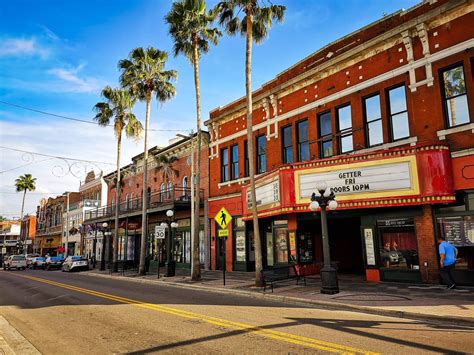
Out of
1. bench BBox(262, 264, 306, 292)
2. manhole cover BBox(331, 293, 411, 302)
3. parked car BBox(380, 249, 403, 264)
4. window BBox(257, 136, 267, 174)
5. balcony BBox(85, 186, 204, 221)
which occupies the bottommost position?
manhole cover BBox(331, 293, 411, 302)

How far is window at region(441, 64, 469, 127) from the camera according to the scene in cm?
1357

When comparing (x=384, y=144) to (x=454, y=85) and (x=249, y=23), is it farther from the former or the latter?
(x=249, y=23)

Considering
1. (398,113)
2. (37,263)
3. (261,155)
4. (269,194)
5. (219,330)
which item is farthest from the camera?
(37,263)

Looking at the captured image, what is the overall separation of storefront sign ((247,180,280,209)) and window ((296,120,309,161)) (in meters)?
2.53

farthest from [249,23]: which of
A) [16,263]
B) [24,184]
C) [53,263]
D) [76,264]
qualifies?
[24,184]

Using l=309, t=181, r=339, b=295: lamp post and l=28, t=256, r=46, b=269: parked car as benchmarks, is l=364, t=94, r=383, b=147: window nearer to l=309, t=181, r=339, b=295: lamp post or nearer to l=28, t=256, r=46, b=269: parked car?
l=309, t=181, r=339, b=295: lamp post

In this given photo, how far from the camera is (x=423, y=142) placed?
46.9 ft

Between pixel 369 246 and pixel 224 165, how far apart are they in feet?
39.9

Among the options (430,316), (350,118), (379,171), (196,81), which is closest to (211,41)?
(196,81)

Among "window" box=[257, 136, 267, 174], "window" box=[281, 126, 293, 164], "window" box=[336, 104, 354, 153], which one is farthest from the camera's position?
"window" box=[257, 136, 267, 174]

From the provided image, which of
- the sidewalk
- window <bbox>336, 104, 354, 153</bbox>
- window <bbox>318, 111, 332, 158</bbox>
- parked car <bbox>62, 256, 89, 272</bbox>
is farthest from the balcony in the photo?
window <bbox>336, 104, 354, 153</bbox>

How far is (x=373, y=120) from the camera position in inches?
643

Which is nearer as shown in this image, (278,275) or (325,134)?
(278,275)

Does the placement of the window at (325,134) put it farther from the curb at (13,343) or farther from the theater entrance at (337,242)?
the curb at (13,343)
